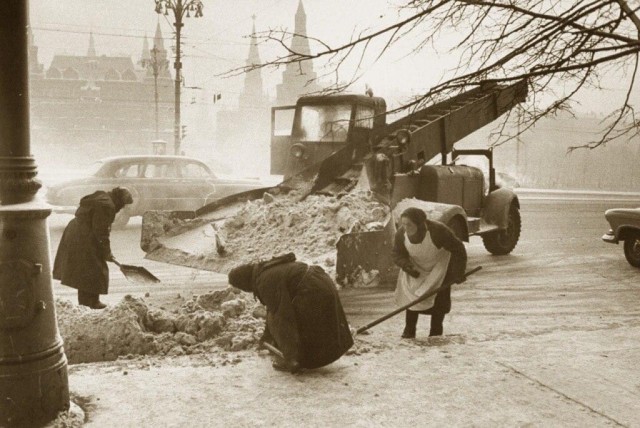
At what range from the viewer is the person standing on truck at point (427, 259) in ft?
19.2

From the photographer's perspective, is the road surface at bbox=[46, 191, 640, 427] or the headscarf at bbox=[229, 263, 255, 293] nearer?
the road surface at bbox=[46, 191, 640, 427]

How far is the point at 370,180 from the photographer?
920 centimetres

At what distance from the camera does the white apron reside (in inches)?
232

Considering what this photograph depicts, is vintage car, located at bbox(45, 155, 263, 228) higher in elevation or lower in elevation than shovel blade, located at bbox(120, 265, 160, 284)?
higher

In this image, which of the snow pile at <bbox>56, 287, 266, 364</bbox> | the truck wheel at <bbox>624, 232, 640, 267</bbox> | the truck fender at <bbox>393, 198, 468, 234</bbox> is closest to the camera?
the snow pile at <bbox>56, 287, 266, 364</bbox>

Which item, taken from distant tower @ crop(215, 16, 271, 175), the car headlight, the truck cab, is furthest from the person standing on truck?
distant tower @ crop(215, 16, 271, 175)

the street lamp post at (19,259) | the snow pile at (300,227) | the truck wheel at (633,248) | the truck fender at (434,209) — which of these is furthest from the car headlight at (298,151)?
the street lamp post at (19,259)

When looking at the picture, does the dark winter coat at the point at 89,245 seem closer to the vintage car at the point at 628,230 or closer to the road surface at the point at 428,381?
the road surface at the point at 428,381

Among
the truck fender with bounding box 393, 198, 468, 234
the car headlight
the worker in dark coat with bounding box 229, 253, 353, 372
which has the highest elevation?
the car headlight

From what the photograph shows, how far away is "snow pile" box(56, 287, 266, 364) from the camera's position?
541 centimetres

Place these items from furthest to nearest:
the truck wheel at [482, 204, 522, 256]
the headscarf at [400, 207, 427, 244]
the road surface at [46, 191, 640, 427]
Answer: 1. the truck wheel at [482, 204, 522, 256]
2. the headscarf at [400, 207, 427, 244]
3. the road surface at [46, 191, 640, 427]

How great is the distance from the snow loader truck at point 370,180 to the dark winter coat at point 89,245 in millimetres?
1795

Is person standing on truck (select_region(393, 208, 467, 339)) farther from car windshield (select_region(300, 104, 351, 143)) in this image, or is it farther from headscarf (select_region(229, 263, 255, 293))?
car windshield (select_region(300, 104, 351, 143))

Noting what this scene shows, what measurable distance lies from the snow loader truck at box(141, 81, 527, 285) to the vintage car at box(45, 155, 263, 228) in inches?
139
